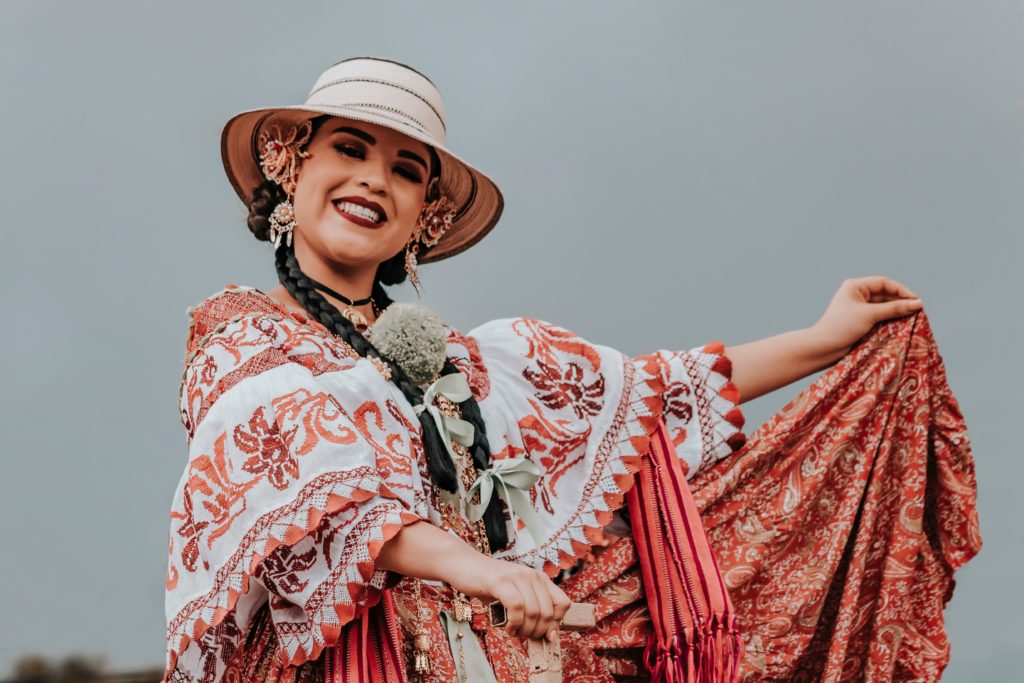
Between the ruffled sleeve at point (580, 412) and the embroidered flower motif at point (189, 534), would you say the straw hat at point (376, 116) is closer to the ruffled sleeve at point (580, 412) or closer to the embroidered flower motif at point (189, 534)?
the ruffled sleeve at point (580, 412)

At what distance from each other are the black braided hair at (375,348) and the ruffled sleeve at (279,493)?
0.06 meters

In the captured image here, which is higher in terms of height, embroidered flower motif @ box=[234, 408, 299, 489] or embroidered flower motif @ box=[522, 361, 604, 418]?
embroidered flower motif @ box=[522, 361, 604, 418]

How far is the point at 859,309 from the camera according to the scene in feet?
10.2

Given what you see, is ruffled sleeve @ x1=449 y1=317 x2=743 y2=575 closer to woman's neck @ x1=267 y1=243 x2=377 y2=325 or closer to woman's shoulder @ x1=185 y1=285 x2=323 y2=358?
woman's neck @ x1=267 y1=243 x2=377 y2=325

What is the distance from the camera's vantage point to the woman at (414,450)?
2.21m

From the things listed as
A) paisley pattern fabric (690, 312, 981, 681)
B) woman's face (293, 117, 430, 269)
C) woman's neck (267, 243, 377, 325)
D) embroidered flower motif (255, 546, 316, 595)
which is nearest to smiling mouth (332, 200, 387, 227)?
woman's face (293, 117, 430, 269)

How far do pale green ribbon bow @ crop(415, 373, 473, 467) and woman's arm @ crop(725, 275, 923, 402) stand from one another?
2.40ft

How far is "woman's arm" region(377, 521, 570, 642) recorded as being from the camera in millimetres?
2045

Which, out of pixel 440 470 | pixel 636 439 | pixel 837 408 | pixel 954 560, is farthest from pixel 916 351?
pixel 440 470

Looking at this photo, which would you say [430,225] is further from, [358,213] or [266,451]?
[266,451]

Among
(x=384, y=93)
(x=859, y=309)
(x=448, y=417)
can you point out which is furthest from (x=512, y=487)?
(x=859, y=309)

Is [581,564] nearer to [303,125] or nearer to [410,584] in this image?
[410,584]

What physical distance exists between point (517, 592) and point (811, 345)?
1.31 m

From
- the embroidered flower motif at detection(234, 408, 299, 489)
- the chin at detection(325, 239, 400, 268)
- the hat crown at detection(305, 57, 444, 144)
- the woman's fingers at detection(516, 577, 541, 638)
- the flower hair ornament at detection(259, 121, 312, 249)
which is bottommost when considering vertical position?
the woman's fingers at detection(516, 577, 541, 638)
